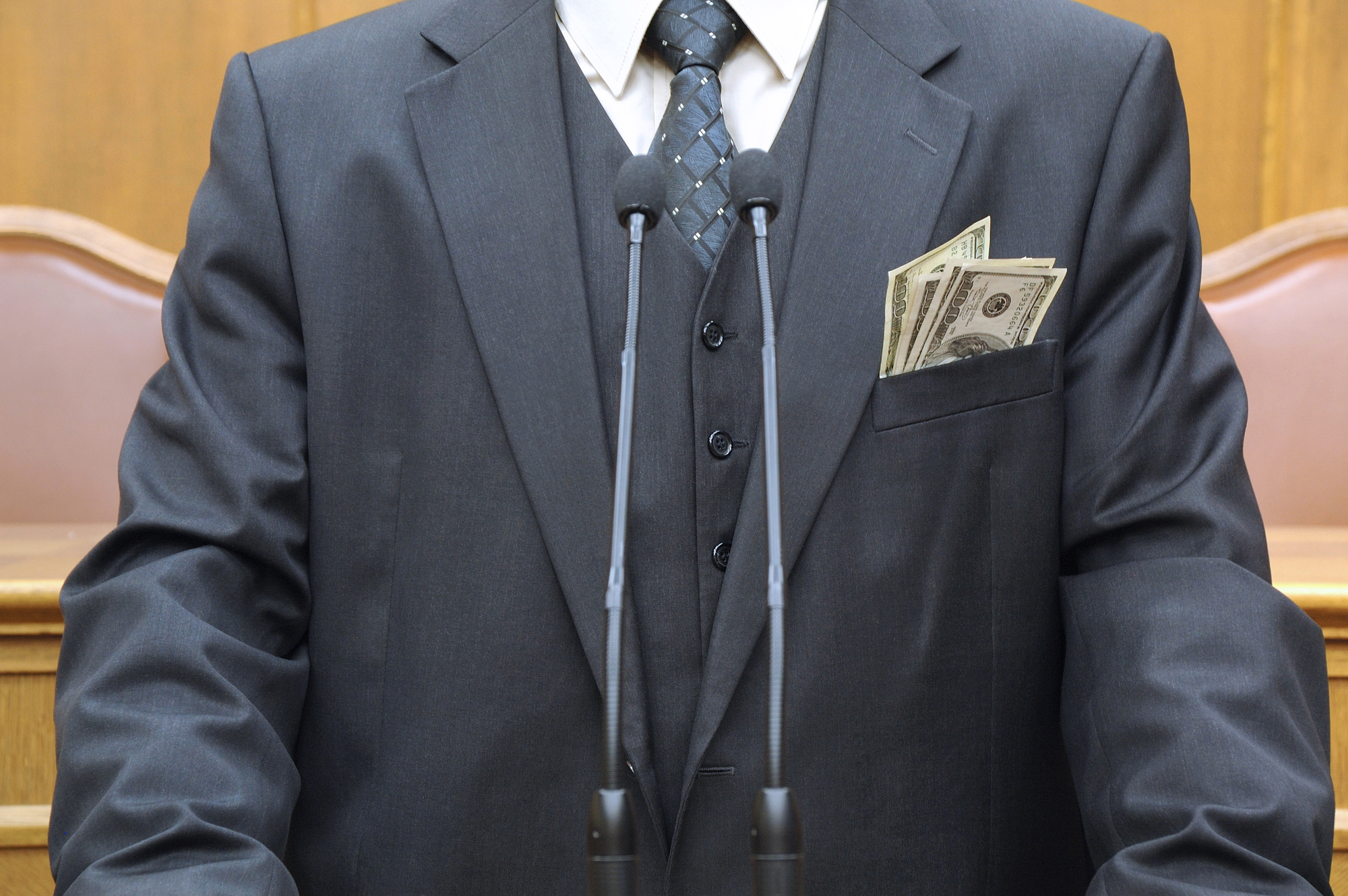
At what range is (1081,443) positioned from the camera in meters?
0.98

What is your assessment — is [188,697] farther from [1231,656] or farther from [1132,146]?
[1132,146]

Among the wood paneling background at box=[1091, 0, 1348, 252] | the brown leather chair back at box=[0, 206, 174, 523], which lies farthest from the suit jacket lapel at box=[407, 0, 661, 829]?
the wood paneling background at box=[1091, 0, 1348, 252]

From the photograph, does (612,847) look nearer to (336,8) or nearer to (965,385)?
(965,385)

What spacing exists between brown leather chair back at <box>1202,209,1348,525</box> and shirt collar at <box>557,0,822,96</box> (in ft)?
4.17

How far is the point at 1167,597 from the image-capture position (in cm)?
89

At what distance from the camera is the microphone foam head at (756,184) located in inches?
25.0

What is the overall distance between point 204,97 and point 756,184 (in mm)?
2259

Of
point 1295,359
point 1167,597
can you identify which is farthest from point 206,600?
point 1295,359

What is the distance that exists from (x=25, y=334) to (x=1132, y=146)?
1675mm

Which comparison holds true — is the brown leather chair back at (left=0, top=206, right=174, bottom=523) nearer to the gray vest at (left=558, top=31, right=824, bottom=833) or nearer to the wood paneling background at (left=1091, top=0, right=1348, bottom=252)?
the gray vest at (left=558, top=31, right=824, bottom=833)

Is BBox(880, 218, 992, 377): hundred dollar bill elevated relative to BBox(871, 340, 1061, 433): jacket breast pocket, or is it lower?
elevated

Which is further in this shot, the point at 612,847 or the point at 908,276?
the point at 908,276

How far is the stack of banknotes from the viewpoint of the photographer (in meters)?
0.93

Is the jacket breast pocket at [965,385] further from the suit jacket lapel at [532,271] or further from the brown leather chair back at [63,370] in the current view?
the brown leather chair back at [63,370]
